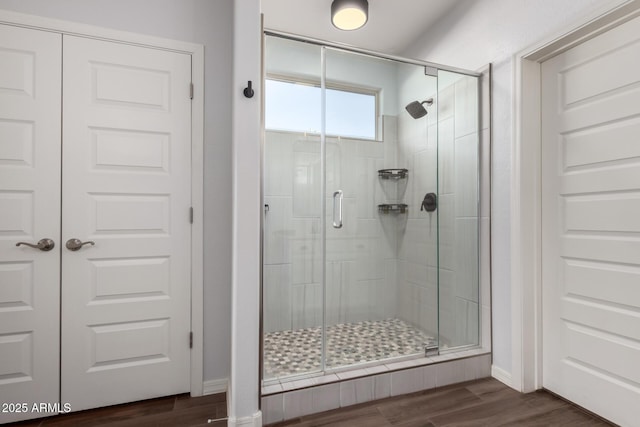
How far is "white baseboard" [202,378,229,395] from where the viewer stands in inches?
77.8

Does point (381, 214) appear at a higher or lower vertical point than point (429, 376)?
higher

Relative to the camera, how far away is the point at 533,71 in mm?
2000

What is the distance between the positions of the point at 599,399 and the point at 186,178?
2.70 metres

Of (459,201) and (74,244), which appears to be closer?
(74,244)

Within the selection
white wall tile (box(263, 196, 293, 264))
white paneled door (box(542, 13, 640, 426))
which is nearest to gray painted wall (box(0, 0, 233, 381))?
white wall tile (box(263, 196, 293, 264))

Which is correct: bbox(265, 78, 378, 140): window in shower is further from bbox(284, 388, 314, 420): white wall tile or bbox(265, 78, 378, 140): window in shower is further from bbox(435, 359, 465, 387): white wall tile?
bbox(435, 359, 465, 387): white wall tile

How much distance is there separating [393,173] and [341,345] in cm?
134

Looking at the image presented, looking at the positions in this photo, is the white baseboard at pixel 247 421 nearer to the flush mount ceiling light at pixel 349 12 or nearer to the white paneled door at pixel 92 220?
the white paneled door at pixel 92 220

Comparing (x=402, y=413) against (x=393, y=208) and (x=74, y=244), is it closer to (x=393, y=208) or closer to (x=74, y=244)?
(x=393, y=208)

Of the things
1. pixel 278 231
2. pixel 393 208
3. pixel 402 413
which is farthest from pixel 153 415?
pixel 393 208

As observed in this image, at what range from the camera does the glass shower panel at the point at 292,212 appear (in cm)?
189

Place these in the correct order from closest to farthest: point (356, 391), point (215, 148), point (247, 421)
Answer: point (247, 421)
point (356, 391)
point (215, 148)

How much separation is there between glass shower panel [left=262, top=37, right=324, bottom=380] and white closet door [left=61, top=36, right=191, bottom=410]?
21.4 inches

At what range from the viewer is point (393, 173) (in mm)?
2439
